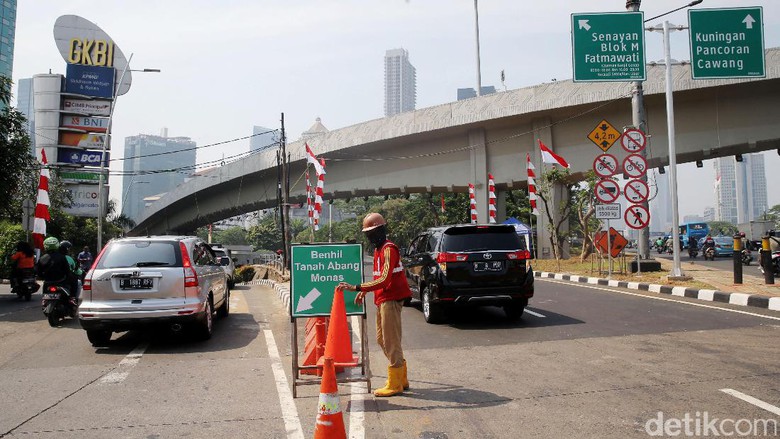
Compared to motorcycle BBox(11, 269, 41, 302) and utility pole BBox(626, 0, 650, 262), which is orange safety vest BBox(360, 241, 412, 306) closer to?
utility pole BBox(626, 0, 650, 262)

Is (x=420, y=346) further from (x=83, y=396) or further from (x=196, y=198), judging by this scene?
(x=196, y=198)

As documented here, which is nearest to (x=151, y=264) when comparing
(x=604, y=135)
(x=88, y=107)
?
(x=604, y=135)

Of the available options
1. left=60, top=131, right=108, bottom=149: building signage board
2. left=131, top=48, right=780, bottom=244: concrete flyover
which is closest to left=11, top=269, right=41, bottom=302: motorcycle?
left=131, top=48, right=780, bottom=244: concrete flyover

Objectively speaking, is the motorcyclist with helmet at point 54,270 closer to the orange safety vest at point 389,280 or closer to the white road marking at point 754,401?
the orange safety vest at point 389,280

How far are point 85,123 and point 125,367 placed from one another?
36.7 meters

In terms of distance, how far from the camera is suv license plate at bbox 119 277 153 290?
7484 millimetres

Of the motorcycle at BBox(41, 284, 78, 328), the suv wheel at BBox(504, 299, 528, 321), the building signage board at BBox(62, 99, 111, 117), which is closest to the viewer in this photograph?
the suv wheel at BBox(504, 299, 528, 321)

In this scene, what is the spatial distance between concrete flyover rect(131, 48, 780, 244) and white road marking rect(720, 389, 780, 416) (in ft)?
59.9

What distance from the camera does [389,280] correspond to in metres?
5.20

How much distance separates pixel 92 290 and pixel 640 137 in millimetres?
13303

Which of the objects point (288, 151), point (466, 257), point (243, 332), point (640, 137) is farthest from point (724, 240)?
point (243, 332)

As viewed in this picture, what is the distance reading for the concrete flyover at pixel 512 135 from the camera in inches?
836

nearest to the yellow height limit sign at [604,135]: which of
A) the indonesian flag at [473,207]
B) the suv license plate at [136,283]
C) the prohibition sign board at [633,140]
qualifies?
the prohibition sign board at [633,140]

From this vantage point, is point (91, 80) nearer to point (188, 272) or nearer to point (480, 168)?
point (480, 168)
